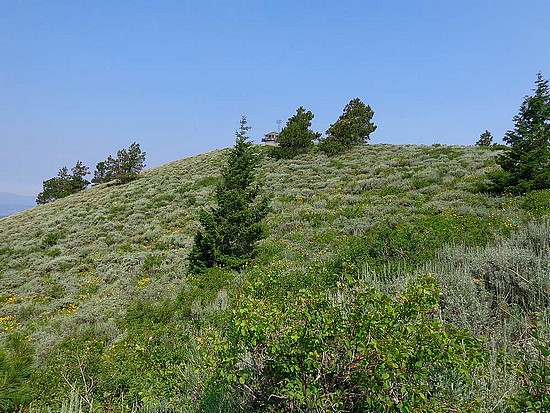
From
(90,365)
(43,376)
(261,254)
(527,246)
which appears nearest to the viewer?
(43,376)

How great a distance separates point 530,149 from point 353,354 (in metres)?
14.7

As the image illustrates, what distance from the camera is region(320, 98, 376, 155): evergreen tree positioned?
31561 millimetres

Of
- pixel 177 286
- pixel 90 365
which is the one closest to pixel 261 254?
pixel 177 286

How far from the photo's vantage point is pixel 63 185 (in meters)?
39.3

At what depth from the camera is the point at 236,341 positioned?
275 centimetres

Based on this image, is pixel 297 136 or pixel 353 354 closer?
pixel 353 354

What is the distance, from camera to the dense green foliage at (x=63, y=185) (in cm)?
3888

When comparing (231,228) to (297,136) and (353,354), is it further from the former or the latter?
(297,136)

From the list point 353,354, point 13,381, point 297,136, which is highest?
point 297,136

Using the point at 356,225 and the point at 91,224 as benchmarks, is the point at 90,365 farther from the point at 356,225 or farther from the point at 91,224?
the point at 91,224

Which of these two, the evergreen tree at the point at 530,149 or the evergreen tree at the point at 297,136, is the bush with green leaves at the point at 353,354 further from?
the evergreen tree at the point at 297,136

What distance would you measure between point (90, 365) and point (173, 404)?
8.76ft

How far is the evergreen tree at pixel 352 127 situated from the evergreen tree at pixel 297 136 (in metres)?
1.58

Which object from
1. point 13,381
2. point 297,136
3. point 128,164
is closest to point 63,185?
point 128,164
